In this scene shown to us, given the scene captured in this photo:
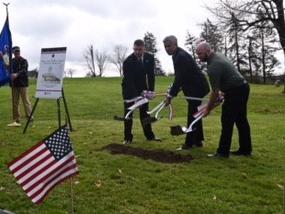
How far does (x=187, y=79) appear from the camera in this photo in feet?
34.9

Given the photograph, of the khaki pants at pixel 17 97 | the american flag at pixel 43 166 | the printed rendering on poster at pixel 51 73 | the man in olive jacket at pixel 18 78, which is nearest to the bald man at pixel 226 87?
the american flag at pixel 43 166

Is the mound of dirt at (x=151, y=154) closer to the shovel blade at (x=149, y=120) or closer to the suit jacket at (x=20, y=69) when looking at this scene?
the shovel blade at (x=149, y=120)

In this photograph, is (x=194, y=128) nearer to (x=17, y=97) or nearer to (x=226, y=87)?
(x=226, y=87)

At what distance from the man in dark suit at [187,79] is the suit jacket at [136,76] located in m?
1.14

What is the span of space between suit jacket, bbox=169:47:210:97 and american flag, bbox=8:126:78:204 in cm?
418

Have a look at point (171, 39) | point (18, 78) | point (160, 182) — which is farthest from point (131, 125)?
point (18, 78)

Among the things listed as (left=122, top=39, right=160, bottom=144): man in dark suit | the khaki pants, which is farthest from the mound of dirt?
the khaki pants

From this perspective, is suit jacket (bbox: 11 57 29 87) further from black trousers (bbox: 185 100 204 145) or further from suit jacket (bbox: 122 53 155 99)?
black trousers (bbox: 185 100 204 145)

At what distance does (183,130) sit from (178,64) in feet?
4.29

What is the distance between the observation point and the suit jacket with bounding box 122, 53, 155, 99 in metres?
11.5

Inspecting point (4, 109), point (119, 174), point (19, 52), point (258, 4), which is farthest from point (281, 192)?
point (258, 4)

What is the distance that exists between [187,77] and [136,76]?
1.41 m

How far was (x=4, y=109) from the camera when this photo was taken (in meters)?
24.4

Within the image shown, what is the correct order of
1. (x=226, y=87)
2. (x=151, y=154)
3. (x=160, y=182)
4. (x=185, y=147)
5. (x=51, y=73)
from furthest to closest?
(x=51, y=73) → (x=185, y=147) → (x=151, y=154) → (x=226, y=87) → (x=160, y=182)
